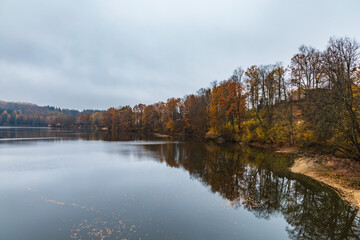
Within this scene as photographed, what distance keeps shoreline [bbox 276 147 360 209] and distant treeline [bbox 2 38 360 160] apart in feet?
3.30

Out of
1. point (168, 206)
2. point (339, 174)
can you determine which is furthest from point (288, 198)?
point (168, 206)

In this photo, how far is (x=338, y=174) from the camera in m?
15.8

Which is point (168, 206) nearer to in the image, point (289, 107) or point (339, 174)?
point (339, 174)

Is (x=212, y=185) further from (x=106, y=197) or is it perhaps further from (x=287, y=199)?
(x=106, y=197)

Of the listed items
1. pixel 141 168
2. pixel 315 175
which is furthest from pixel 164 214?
pixel 315 175

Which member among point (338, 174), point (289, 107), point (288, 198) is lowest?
point (288, 198)

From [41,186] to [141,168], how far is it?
8183 millimetres

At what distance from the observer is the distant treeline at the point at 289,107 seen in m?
14.5

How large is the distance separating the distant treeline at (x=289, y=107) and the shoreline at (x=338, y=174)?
1.01m

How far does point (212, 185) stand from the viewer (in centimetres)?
1448

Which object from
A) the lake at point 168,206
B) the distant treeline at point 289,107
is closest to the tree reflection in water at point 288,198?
the lake at point 168,206

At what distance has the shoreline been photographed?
1212 centimetres

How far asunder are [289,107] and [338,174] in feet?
58.2

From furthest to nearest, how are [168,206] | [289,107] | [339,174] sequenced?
1. [289,107]
2. [339,174]
3. [168,206]
